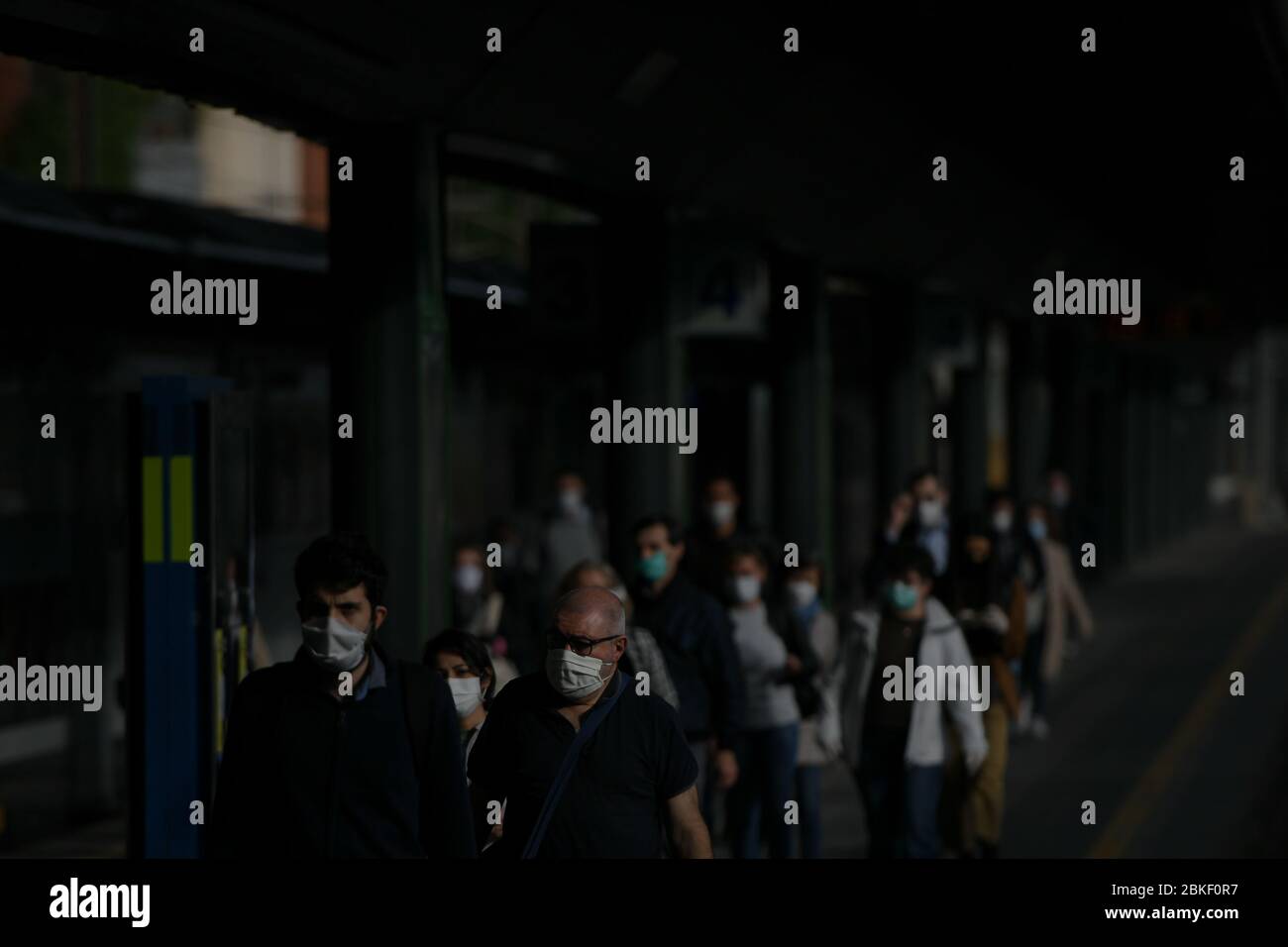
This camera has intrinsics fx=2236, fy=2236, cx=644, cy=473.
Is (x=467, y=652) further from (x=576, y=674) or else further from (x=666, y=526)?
(x=666, y=526)

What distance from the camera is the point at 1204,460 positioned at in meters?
57.3

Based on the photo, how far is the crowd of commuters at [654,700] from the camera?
548 cm

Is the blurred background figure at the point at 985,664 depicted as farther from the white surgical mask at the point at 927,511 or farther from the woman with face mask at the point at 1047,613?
the woman with face mask at the point at 1047,613

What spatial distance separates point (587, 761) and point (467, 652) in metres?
1.08

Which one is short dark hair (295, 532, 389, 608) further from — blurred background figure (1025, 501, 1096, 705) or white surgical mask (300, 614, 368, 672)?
blurred background figure (1025, 501, 1096, 705)

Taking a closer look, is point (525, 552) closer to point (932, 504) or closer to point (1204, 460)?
point (932, 504)

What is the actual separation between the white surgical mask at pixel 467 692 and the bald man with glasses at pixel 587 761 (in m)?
0.78

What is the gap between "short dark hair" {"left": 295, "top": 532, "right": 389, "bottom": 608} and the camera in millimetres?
5645

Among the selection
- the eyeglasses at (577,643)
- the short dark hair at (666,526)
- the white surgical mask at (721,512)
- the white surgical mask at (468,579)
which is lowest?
the eyeglasses at (577,643)

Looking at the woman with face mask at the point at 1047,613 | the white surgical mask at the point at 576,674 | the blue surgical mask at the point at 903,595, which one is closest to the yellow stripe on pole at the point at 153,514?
the white surgical mask at the point at 576,674

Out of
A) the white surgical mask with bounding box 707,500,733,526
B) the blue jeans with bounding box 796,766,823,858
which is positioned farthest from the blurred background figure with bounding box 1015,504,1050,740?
the blue jeans with bounding box 796,766,823,858

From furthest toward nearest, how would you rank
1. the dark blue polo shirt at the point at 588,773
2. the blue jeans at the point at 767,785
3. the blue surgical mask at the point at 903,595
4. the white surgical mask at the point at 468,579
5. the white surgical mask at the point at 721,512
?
the white surgical mask at the point at 468,579 < the white surgical mask at the point at 721,512 < the blue jeans at the point at 767,785 < the blue surgical mask at the point at 903,595 < the dark blue polo shirt at the point at 588,773
